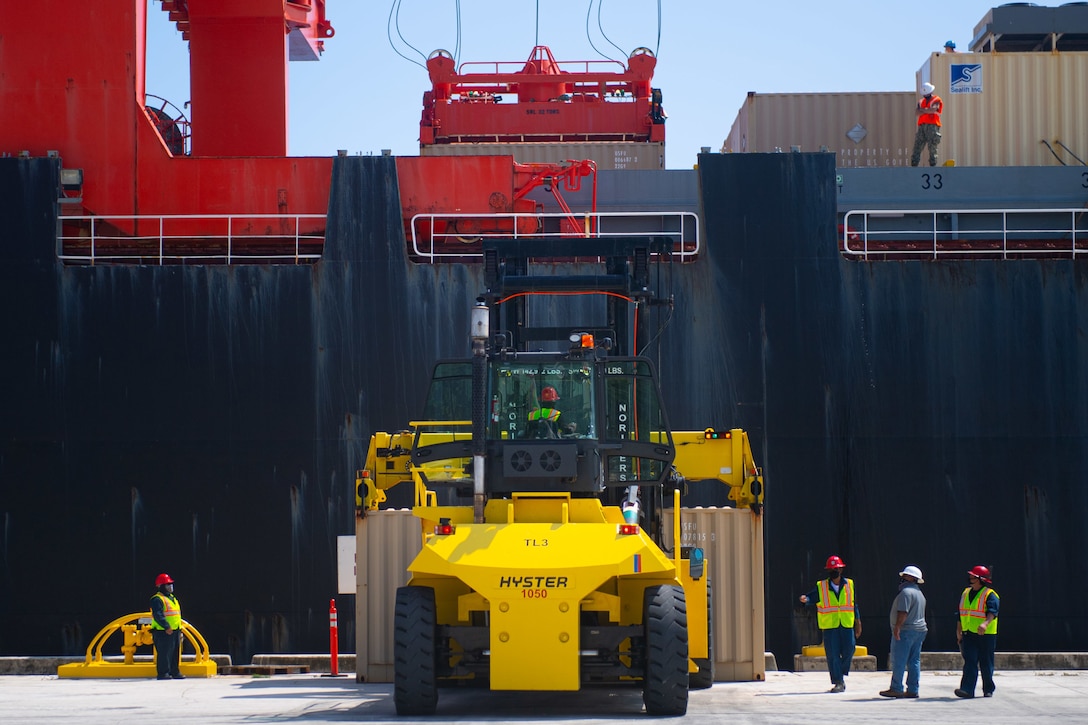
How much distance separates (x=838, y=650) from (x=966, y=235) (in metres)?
9.14

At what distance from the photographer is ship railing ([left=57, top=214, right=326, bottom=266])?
17.7 meters

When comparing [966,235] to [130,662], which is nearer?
[130,662]

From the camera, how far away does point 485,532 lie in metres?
9.96

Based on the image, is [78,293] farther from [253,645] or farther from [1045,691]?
[1045,691]

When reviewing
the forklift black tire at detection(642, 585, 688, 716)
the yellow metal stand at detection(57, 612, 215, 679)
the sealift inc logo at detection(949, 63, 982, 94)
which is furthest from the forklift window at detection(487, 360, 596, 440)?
the sealift inc logo at detection(949, 63, 982, 94)

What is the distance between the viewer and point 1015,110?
2198 centimetres

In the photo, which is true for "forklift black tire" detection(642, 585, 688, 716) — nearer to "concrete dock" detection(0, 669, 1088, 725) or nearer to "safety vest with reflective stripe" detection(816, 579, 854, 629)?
"concrete dock" detection(0, 669, 1088, 725)

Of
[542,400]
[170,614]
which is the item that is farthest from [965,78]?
[170,614]

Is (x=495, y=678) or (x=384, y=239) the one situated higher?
(x=384, y=239)

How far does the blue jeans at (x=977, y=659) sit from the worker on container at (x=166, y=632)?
797 centimetres

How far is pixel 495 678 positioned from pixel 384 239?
872 cm

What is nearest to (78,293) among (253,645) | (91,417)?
(91,417)

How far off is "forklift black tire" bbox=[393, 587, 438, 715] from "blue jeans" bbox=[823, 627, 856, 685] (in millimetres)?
4581

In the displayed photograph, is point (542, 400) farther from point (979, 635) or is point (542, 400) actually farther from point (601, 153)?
point (601, 153)
